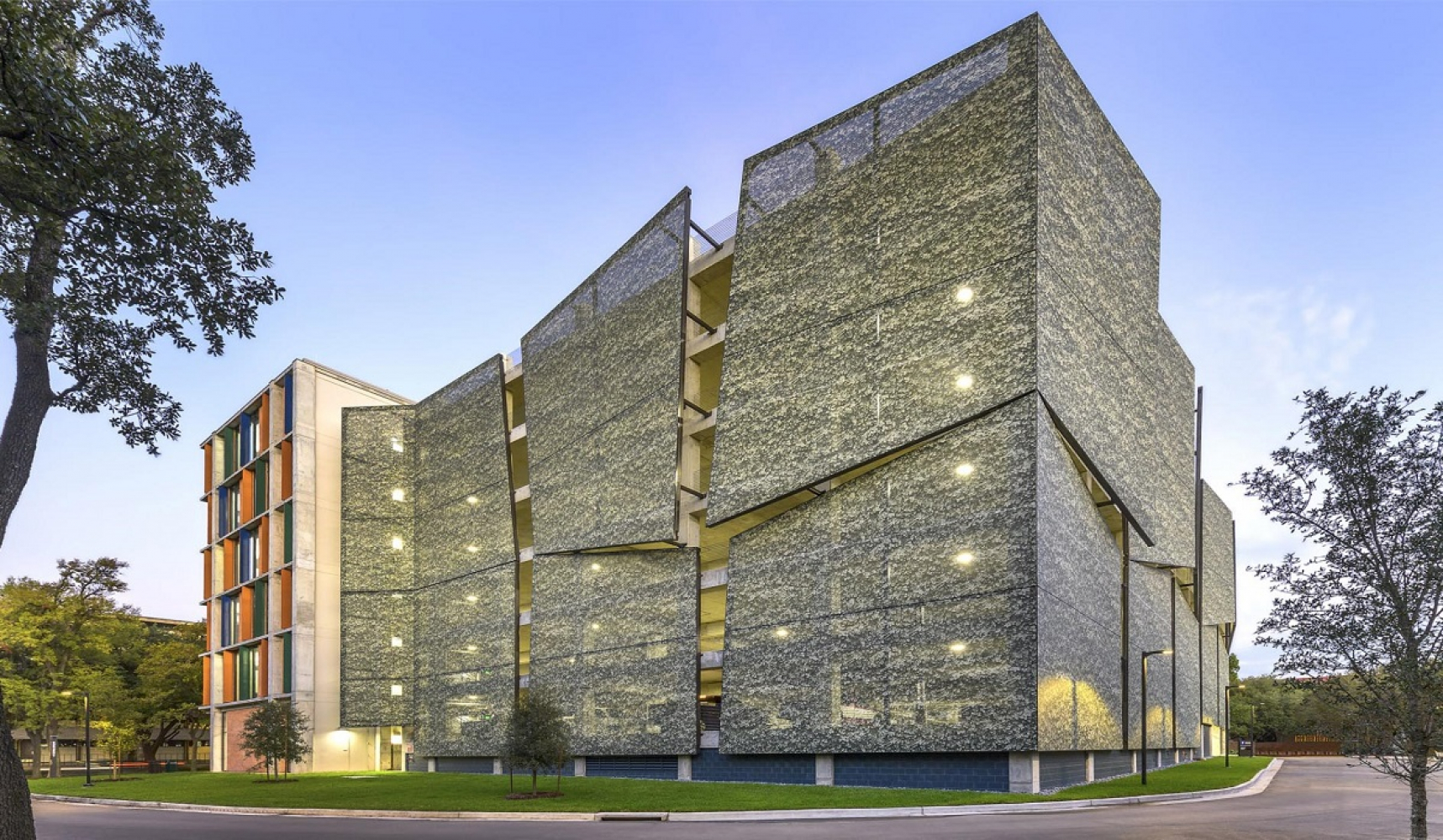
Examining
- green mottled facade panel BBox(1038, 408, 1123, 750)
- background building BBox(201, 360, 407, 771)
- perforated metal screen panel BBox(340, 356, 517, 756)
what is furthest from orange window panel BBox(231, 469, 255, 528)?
green mottled facade panel BBox(1038, 408, 1123, 750)

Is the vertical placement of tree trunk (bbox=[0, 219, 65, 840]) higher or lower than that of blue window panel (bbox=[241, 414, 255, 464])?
lower

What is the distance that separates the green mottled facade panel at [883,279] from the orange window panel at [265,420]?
3870 centimetres

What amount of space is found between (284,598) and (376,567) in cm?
730

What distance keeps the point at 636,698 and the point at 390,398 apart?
36.3m

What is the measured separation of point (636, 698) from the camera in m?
34.8

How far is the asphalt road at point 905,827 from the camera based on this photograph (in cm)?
1669

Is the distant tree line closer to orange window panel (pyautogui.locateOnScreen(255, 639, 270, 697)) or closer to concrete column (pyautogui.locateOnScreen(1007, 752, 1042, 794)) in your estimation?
orange window panel (pyautogui.locateOnScreen(255, 639, 270, 697))

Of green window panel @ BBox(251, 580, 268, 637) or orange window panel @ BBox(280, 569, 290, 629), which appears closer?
orange window panel @ BBox(280, 569, 290, 629)

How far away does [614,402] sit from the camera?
3794 centimetres

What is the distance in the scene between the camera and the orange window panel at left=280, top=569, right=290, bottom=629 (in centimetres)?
5394

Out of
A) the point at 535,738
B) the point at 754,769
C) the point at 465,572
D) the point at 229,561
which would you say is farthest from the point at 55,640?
the point at 754,769

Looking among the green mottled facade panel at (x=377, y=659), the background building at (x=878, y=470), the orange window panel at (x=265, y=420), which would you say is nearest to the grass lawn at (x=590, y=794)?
the background building at (x=878, y=470)

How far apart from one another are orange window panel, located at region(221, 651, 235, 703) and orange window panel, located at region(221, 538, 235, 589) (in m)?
4.79

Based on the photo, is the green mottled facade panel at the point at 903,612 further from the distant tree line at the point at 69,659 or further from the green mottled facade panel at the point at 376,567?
the distant tree line at the point at 69,659
